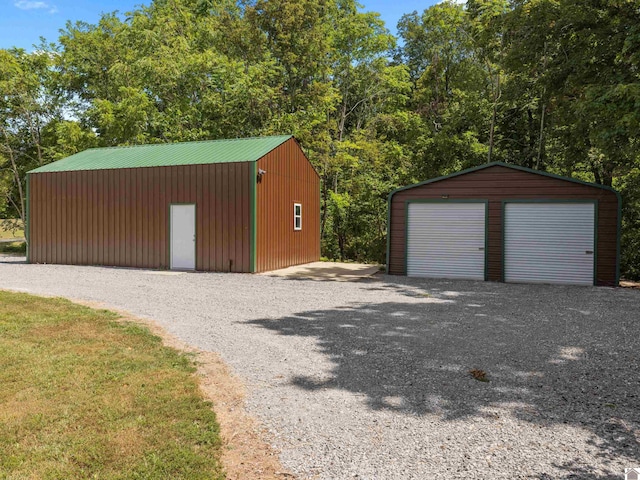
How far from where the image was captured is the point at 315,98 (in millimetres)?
20797

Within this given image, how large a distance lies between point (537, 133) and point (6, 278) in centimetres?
1764

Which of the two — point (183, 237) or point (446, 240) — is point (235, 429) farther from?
point (183, 237)

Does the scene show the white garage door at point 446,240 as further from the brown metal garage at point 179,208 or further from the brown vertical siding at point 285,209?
the brown metal garage at point 179,208

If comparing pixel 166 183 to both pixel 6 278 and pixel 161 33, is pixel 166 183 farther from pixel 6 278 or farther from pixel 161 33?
pixel 161 33

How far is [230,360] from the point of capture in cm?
442

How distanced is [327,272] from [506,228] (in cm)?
453

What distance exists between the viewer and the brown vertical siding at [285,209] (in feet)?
40.0

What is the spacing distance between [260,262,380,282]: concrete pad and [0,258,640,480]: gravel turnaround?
267 centimetres

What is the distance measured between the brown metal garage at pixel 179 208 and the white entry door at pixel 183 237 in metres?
0.03

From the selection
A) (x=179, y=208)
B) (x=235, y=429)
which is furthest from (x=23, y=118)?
(x=235, y=429)

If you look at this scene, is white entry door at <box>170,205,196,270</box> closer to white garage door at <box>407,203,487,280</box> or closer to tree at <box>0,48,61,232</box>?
white garage door at <box>407,203,487,280</box>

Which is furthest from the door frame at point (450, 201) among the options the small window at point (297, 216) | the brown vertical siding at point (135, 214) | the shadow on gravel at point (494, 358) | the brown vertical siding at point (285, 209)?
the brown vertical siding at point (135, 214)

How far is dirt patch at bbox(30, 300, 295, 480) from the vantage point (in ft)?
8.23

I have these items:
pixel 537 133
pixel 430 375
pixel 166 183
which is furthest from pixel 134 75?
pixel 430 375
